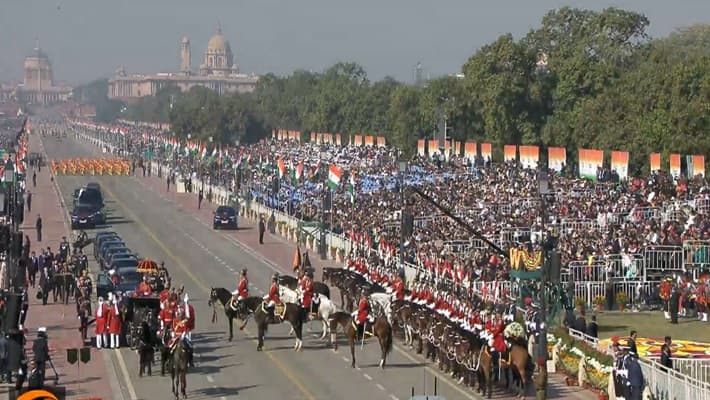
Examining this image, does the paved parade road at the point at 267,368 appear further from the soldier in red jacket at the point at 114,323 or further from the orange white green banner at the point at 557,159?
the orange white green banner at the point at 557,159

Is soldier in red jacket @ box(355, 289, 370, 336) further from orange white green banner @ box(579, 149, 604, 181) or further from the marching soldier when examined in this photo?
orange white green banner @ box(579, 149, 604, 181)

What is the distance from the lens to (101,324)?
38.0 meters

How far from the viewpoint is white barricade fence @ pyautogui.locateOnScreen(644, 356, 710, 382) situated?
3033 centimetres

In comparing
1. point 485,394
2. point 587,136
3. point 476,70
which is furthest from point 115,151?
point 485,394

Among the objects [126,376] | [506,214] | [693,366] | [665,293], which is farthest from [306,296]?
[506,214]

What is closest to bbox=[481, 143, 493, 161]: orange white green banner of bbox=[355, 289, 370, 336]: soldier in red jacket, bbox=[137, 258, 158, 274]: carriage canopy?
bbox=[137, 258, 158, 274]: carriage canopy

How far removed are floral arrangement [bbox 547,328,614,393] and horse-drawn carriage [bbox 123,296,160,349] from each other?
9.44 meters

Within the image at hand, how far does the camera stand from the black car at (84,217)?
7488cm

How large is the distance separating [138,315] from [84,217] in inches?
1529

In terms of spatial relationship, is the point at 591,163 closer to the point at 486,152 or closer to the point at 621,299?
the point at 621,299

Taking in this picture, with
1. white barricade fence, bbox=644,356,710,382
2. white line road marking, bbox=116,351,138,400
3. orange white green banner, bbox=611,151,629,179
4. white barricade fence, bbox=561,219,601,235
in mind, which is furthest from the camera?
orange white green banner, bbox=611,151,629,179

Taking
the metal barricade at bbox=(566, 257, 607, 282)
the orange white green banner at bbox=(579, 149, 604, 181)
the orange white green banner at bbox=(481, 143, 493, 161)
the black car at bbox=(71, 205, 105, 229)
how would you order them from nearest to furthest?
the metal barricade at bbox=(566, 257, 607, 282) → the orange white green banner at bbox=(579, 149, 604, 181) → the black car at bbox=(71, 205, 105, 229) → the orange white green banner at bbox=(481, 143, 493, 161)

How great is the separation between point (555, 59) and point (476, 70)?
5.54m

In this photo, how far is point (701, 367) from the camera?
30656mm
